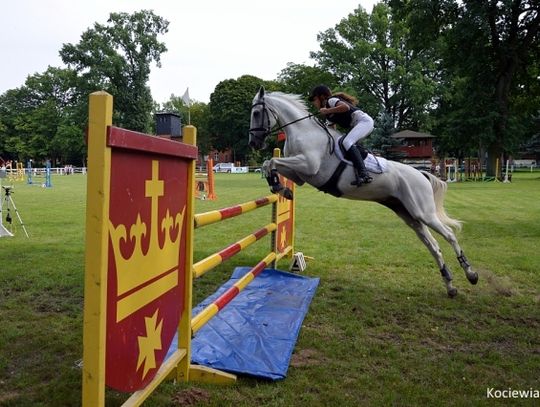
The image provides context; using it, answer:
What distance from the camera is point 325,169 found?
5.07 metres

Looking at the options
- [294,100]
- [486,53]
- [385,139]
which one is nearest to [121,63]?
[385,139]

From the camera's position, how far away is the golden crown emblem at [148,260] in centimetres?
209

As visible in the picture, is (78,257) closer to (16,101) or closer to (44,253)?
(44,253)

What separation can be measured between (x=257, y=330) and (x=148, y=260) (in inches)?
81.3

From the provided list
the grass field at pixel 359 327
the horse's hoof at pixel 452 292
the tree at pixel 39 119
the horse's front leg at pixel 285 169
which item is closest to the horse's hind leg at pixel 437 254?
the horse's hoof at pixel 452 292

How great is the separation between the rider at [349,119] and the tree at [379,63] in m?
37.9

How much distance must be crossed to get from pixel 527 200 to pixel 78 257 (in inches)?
610

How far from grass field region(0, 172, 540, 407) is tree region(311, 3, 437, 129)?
1429 inches

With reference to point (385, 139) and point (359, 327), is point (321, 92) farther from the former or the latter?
point (385, 139)

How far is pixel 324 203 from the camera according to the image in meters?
16.5

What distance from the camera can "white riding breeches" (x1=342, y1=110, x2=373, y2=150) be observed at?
198 inches

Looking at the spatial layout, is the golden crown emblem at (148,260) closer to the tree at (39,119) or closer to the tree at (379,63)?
the tree at (379,63)

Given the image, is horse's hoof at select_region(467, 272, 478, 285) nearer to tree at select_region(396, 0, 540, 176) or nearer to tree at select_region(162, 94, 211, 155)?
tree at select_region(396, 0, 540, 176)

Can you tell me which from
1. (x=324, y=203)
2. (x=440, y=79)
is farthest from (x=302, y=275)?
(x=440, y=79)
